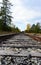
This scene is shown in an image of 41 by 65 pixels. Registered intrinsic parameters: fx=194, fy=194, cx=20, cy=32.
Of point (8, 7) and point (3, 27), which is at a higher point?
point (8, 7)

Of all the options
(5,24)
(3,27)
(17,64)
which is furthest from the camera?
(5,24)

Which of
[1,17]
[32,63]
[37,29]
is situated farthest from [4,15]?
[32,63]

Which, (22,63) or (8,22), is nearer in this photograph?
(22,63)

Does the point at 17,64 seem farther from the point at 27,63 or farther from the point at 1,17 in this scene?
the point at 1,17

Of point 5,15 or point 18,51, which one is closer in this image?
point 18,51

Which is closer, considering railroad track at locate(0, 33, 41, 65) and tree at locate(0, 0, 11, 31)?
railroad track at locate(0, 33, 41, 65)

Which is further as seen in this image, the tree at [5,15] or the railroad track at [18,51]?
the tree at [5,15]

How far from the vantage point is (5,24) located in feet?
216

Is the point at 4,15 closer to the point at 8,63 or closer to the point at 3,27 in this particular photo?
the point at 3,27

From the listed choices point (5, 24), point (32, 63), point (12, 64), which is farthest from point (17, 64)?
point (5, 24)

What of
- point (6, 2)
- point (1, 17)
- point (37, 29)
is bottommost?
point (37, 29)

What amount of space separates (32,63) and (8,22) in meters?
64.3

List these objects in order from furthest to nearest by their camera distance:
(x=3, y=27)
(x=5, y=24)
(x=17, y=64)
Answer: (x=5, y=24) < (x=3, y=27) < (x=17, y=64)

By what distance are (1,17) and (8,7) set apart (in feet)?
16.8
